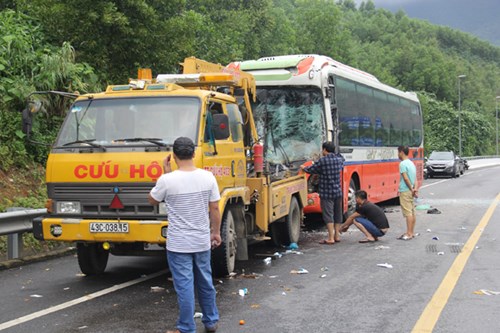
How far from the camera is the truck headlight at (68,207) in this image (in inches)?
292

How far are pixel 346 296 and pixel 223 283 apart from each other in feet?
5.41

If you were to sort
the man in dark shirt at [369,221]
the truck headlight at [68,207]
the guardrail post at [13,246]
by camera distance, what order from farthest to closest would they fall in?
1. the man in dark shirt at [369,221]
2. the guardrail post at [13,246]
3. the truck headlight at [68,207]

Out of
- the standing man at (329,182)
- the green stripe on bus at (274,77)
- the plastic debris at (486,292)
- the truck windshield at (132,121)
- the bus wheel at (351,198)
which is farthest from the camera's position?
the bus wheel at (351,198)

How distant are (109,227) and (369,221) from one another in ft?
19.8

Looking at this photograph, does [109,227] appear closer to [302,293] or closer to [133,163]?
[133,163]

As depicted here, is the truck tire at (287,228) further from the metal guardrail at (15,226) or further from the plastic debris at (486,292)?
the plastic debris at (486,292)

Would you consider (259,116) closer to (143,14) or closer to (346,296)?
(143,14)

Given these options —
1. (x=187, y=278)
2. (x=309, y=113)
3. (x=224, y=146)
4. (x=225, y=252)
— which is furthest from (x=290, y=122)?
(x=187, y=278)

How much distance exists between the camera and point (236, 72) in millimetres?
9727

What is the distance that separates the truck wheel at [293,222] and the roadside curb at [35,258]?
12.3ft

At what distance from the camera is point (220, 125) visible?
7.71 metres

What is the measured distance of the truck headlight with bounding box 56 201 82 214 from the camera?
743 centimetres

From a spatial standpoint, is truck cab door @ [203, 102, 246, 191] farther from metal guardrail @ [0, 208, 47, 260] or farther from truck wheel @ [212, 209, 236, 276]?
metal guardrail @ [0, 208, 47, 260]

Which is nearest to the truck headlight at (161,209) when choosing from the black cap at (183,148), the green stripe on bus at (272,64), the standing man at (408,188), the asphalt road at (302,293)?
the asphalt road at (302,293)
